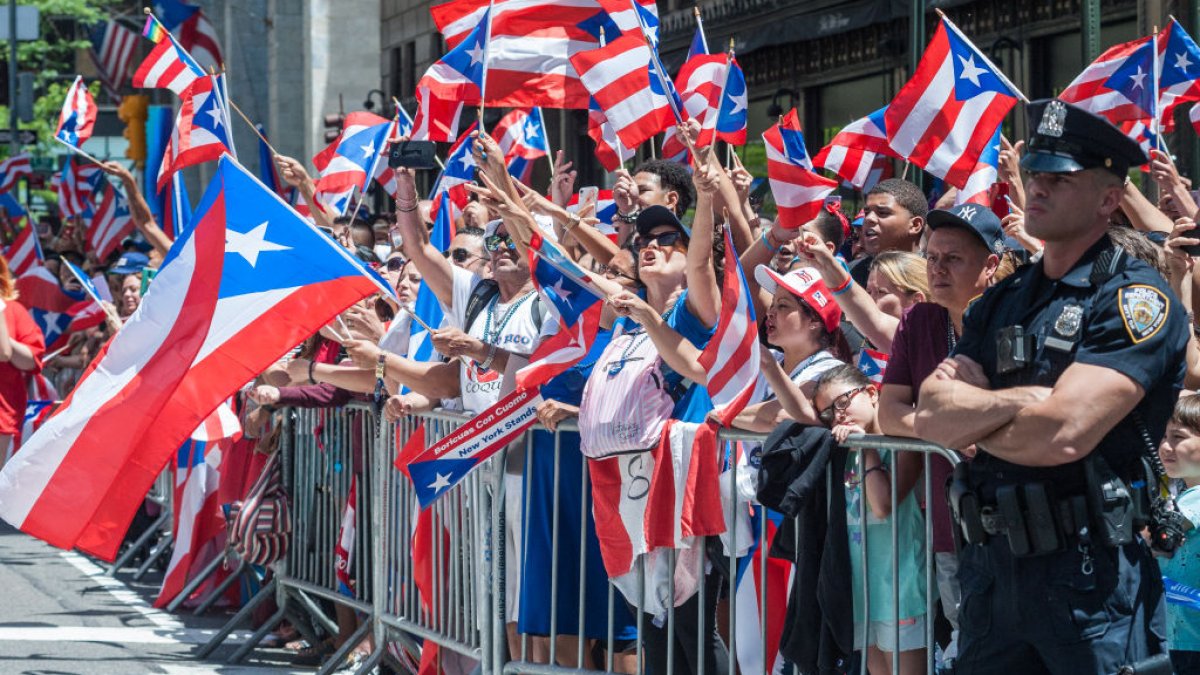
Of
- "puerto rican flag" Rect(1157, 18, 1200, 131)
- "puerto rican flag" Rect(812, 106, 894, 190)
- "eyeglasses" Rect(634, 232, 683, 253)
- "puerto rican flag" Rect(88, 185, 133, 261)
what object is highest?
"puerto rican flag" Rect(88, 185, 133, 261)

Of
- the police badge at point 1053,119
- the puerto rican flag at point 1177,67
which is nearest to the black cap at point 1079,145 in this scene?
the police badge at point 1053,119

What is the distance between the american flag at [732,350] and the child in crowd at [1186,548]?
129 cm

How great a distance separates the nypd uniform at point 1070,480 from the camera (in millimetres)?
4371

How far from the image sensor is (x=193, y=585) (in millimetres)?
11125

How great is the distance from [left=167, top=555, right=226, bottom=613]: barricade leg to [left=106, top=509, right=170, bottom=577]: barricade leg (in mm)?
1561

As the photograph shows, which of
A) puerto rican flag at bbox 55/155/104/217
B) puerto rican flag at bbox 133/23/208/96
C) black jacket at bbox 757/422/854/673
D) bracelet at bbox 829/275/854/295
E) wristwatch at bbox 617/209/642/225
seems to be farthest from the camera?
puerto rican flag at bbox 55/155/104/217

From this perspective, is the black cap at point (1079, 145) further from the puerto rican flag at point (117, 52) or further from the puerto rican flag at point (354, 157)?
the puerto rican flag at point (117, 52)

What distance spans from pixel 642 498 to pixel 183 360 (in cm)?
193

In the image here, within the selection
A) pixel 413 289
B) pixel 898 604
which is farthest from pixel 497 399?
pixel 898 604

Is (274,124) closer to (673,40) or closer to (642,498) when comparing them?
(673,40)

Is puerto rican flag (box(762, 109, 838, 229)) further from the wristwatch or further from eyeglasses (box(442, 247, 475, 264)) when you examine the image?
eyeglasses (box(442, 247, 475, 264))

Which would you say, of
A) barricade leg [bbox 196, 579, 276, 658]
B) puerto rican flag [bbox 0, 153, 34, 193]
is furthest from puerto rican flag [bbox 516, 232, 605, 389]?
puerto rican flag [bbox 0, 153, 34, 193]

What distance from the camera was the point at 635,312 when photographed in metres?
6.17

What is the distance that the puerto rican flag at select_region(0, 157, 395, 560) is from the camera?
698 cm
